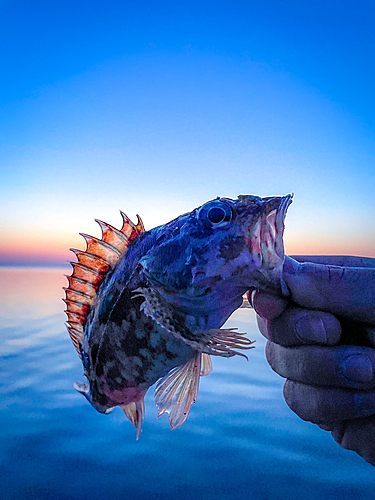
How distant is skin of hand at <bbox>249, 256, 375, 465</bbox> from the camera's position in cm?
203

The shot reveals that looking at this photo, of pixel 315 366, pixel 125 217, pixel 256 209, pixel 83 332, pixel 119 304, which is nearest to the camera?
pixel 256 209

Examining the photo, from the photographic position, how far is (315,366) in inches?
85.1

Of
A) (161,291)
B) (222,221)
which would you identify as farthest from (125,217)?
(222,221)

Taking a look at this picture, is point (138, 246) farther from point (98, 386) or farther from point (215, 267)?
point (98, 386)

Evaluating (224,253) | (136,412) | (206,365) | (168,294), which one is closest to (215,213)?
(224,253)

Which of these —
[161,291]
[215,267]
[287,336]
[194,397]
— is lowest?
[194,397]

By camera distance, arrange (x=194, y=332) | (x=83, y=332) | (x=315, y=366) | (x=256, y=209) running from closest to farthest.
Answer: (x=256, y=209) < (x=194, y=332) < (x=315, y=366) < (x=83, y=332)

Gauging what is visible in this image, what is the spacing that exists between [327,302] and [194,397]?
125cm

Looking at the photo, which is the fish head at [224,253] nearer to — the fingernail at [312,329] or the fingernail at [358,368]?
the fingernail at [312,329]

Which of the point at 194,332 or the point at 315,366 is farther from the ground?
the point at 194,332

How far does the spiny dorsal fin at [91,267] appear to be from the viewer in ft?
8.65

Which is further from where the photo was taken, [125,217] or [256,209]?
[125,217]

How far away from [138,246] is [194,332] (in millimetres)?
815

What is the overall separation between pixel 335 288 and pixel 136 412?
191 cm
